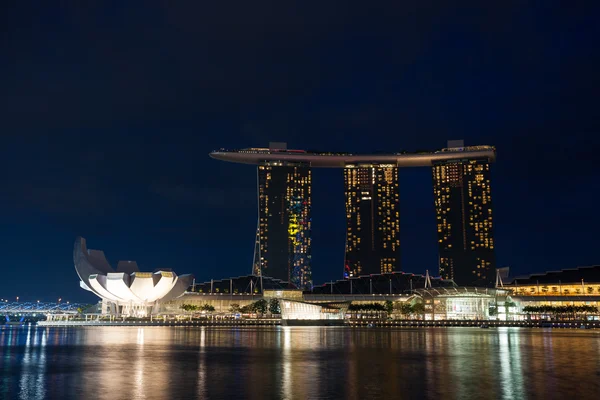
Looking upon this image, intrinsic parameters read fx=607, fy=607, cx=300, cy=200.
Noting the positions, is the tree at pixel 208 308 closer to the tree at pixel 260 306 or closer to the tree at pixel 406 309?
the tree at pixel 260 306

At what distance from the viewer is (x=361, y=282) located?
177375 millimetres

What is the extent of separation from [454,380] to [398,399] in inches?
256

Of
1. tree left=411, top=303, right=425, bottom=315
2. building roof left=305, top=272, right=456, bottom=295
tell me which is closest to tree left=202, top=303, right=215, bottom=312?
building roof left=305, top=272, right=456, bottom=295

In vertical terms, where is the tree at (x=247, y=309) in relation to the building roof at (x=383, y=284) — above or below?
below

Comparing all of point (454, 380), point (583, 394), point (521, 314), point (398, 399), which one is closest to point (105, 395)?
point (398, 399)

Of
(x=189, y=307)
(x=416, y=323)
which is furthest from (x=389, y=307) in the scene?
(x=189, y=307)

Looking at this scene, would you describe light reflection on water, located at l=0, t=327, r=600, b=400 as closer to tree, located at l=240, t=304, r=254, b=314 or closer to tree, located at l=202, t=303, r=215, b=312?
tree, located at l=202, t=303, r=215, b=312

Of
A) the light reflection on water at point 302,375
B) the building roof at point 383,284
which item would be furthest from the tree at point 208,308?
the light reflection on water at point 302,375

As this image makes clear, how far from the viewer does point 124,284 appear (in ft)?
440

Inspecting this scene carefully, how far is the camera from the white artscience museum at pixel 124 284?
136m

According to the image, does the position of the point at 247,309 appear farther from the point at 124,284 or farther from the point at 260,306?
the point at 124,284

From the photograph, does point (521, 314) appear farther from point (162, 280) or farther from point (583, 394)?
point (583, 394)

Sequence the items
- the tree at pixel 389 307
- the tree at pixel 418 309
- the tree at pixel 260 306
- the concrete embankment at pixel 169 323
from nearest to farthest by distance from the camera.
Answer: the concrete embankment at pixel 169 323 < the tree at pixel 418 309 < the tree at pixel 389 307 < the tree at pixel 260 306

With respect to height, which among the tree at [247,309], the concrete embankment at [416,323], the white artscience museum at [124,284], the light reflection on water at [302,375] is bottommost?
the concrete embankment at [416,323]
